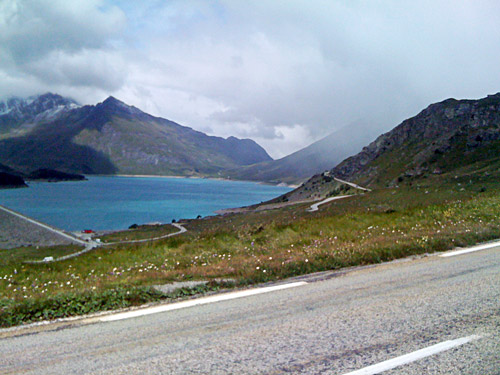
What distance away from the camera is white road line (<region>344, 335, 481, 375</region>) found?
474 centimetres

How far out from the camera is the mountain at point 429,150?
109 meters

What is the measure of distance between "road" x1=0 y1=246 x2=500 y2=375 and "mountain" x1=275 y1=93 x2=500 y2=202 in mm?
79358

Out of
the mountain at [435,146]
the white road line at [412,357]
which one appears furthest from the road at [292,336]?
the mountain at [435,146]

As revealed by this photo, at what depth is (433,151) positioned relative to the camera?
12362 cm

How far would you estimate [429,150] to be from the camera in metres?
128

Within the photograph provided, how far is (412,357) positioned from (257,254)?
842cm

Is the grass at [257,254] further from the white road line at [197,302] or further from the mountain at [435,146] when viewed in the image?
the mountain at [435,146]

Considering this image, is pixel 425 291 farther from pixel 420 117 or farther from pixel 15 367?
pixel 420 117

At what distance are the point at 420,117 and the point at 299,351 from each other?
178846 millimetres

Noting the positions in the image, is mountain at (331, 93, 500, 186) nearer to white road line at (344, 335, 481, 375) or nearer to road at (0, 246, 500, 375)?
road at (0, 246, 500, 375)

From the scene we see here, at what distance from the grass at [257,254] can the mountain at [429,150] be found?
223ft

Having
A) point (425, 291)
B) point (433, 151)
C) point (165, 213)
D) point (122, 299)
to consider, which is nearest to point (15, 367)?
point (122, 299)

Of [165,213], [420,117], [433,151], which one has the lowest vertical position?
[165,213]

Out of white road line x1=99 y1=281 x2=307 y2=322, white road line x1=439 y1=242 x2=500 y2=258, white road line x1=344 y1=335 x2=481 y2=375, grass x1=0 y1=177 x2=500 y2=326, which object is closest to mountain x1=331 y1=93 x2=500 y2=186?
grass x1=0 y1=177 x2=500 y2=326
